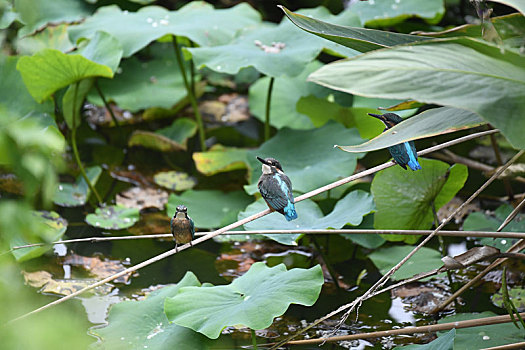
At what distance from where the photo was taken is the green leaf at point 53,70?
7.18 ft

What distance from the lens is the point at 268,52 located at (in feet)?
8.18

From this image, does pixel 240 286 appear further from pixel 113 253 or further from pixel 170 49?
pixel 170 49

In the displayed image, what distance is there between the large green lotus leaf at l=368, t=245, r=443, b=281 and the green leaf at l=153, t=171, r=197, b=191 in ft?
3.46

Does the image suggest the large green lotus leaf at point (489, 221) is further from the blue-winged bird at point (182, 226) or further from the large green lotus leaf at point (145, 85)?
the large green lotus leaf at point (145, 85)

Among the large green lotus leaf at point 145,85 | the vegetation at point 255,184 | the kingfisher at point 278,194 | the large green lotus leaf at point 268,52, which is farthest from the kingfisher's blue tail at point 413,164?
the large green lotus leaf at point 145,85

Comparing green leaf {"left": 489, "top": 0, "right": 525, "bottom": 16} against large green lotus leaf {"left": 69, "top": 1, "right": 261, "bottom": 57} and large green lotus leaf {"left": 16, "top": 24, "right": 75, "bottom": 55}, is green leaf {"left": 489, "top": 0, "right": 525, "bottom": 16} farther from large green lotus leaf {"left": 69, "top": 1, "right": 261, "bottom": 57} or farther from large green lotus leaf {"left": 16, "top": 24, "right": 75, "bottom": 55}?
large green lotus leaf {"left": 16, "top": 24, "right": 75, "bottom": 55}

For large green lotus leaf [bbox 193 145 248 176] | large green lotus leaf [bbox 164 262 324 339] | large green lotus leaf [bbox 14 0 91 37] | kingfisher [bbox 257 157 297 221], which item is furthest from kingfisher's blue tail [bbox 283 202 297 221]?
large green lotus leaf [bbox 14 0 91 37]

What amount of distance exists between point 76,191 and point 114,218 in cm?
35

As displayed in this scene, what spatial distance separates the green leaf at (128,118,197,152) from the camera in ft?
9.60

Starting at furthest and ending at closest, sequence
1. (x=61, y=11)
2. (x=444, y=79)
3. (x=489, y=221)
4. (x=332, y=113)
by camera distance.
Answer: (x=61, y=11), (x=332, y=113), (x=489, y=221), (x=444, y=79)

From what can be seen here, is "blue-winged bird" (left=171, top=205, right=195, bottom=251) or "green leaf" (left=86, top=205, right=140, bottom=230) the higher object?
"blue-winged bird" (left=171, top=205, right=195, bottom=251)

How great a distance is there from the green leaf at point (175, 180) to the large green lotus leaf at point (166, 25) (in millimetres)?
610

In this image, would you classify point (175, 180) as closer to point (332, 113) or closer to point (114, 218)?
point (114, 218)

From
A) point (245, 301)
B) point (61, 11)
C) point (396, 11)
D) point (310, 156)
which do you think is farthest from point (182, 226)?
point (61, 11)
